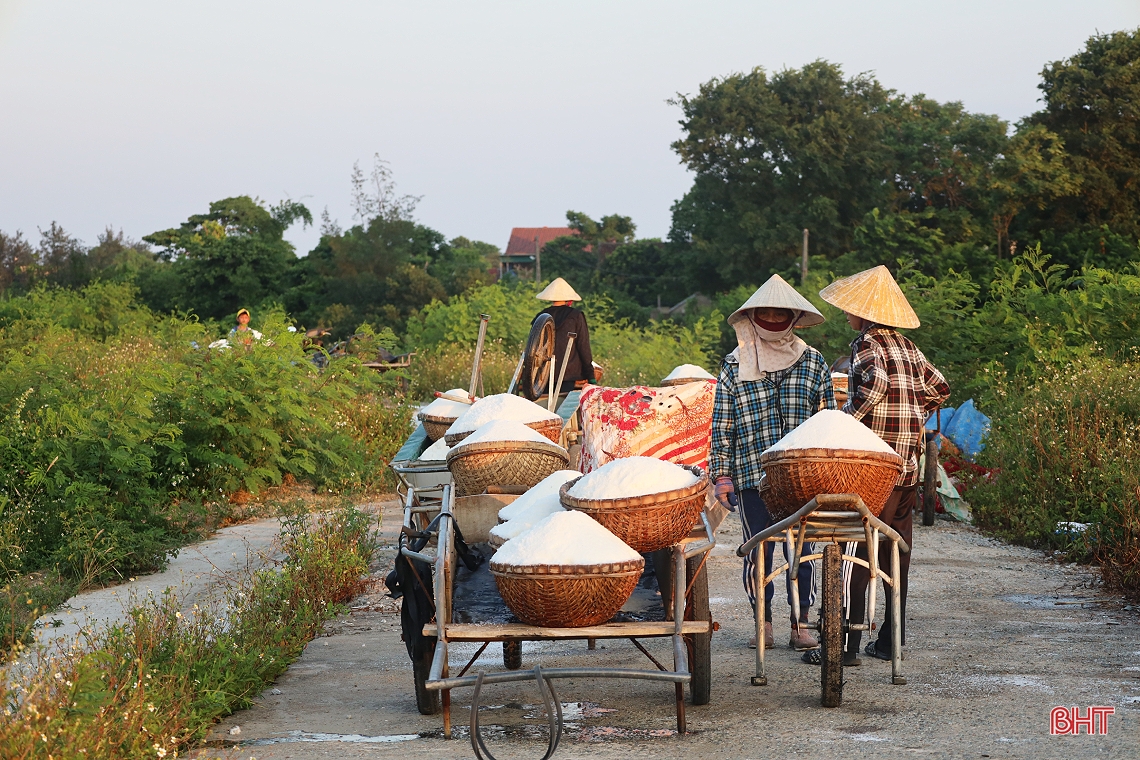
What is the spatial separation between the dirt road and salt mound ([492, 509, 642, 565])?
79 centimetres

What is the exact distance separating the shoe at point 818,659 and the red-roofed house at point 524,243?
7309 cm

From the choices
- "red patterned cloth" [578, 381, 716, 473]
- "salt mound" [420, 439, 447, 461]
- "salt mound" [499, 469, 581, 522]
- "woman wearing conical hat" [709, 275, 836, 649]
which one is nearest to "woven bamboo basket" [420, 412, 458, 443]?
"salt mound" [420, 439, 447, 461]

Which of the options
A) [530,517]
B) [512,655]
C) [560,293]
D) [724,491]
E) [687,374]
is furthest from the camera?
[560,293]

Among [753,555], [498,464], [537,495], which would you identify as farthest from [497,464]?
[753,555]

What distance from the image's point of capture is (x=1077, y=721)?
4703 millimetres

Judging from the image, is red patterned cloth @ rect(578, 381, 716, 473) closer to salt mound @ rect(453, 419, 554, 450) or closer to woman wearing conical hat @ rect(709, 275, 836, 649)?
woman wearing conical hat @ rect(709, 275, 836, 649)

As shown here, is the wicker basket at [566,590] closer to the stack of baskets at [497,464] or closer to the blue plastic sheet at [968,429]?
the stack of baskets at [497,464]

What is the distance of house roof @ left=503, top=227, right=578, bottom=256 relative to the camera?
86.3 meters

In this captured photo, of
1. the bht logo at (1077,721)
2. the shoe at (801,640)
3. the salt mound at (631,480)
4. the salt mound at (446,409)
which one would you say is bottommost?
the shoe at (801,640)

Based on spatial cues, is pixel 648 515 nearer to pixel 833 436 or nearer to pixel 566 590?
pixel 566 590

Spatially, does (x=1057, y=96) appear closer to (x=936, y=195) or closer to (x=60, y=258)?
(x=936, y=195)

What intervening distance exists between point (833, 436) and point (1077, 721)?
1509 millimetres

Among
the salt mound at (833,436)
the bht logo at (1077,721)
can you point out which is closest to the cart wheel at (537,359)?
the salt mound at (833,436)

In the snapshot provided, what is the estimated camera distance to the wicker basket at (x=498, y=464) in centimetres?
598
